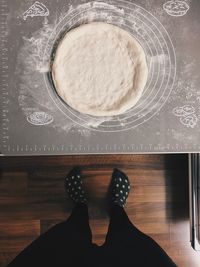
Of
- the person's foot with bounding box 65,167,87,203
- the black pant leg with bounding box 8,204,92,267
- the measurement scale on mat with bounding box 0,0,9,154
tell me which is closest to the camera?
the measurement scale on mat with bounding box 0,0,9,154

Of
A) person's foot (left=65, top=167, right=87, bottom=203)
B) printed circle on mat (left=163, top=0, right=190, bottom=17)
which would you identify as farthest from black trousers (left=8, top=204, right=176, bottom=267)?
printed circle on mat (left=163, top=0, right=190, bottom=17)

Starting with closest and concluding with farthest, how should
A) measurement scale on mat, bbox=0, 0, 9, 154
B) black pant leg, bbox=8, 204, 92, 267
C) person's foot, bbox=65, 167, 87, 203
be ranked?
measurement scale on mat, bbox=0, 0, 9, 154, black pant leg, bbox=8, 204, 92, 267, person's foot, bbox=65, 167, 87, 203

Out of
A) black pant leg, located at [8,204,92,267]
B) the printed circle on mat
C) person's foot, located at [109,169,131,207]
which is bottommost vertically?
black pant leg, located at [8,204,92,267]

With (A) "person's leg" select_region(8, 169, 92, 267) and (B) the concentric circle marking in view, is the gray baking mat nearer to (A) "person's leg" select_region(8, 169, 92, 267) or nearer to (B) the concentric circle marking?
(B) the concentric circle marking

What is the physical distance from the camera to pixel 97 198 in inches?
48.8

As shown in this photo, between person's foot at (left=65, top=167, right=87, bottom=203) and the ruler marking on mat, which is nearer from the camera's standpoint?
the ruler marking on mat

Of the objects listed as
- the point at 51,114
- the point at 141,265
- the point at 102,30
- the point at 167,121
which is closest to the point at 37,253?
the point at 141,265

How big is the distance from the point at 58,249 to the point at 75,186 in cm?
25

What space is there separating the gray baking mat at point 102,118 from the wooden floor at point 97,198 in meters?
0.42

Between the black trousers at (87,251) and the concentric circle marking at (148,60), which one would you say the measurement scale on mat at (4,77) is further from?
the black trousers at (87,251)

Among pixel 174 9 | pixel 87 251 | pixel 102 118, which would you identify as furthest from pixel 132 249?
pixel 174 9

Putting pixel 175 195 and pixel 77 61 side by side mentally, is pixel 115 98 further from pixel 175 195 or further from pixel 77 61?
pixel 175 195

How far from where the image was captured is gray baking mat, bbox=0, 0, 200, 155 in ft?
2.60

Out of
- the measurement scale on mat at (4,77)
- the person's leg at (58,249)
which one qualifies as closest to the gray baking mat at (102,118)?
the measurement scale on mat at (4,77)
